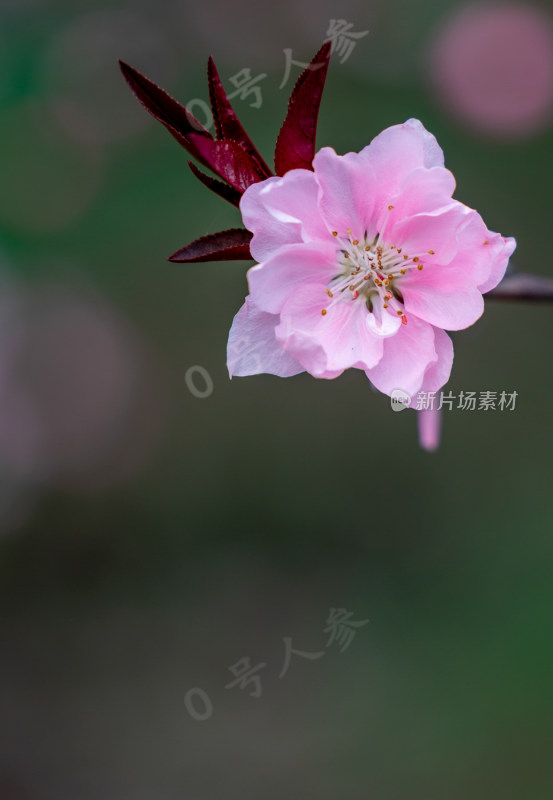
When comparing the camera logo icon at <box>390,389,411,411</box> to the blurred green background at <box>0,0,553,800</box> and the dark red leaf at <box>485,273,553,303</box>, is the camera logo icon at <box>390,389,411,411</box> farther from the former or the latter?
the blurred green background at <box>0,0,553,800</box>

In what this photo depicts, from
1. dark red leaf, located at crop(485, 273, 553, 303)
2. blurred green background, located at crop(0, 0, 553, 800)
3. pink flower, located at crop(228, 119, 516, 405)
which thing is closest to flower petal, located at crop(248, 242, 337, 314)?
pink flower, located at crop(228, 119, 516, 405)

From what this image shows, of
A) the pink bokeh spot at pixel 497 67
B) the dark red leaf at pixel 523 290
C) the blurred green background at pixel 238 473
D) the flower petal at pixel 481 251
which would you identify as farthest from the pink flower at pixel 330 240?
the pink bokeh spot at pixel 497 67

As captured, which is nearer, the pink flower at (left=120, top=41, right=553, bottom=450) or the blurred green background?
the pink flower at (left=120, top=41, right=553, bottom=450)

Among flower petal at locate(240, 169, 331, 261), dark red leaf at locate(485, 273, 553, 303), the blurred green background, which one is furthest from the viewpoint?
the blurred green background

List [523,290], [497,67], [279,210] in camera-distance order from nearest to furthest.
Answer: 1. [279,210]
2. [523,290]
3. [497,67]

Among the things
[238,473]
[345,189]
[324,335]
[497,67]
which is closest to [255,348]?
[324,335]

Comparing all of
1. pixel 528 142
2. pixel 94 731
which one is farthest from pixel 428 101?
pixel 94 731

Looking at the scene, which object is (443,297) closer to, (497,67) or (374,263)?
(374,263)

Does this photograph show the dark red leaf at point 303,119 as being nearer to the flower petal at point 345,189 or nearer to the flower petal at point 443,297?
the flower petal at point 345,189
